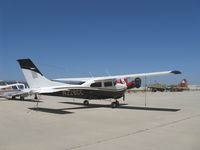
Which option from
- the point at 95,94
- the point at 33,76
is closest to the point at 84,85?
the point at 95,94

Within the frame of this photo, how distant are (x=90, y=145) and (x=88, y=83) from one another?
1053 cm

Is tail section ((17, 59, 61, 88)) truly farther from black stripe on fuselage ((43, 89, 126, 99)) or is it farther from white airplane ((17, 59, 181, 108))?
black stripe on fuselage ((43, 89, 126, 99))

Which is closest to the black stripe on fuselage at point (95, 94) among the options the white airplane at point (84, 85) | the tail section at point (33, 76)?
the white airplane at point (84, 85)

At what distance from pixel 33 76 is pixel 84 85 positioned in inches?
143

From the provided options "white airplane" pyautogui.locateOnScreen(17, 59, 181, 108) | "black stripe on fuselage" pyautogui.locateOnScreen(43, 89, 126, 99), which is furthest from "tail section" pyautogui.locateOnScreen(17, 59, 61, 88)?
"black stripe on fuselage" pyautogui.locateOnScreen(43, 89, 126, 99)

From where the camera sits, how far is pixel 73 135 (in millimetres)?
7086

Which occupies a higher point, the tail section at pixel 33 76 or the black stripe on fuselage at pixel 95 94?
the tail section at pixel 33 76

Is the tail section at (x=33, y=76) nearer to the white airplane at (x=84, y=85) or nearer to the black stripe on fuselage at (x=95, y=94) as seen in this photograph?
the white airplane at (x=84, y=85)

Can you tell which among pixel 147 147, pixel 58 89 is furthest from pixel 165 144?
pixel 58 89

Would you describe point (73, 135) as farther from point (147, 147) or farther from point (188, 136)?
point (188, 136)

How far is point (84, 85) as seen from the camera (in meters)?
16.1

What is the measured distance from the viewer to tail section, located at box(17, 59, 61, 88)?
14.9 metres

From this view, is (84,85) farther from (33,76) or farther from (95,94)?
(33,76)

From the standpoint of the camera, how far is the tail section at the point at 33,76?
14.9m
